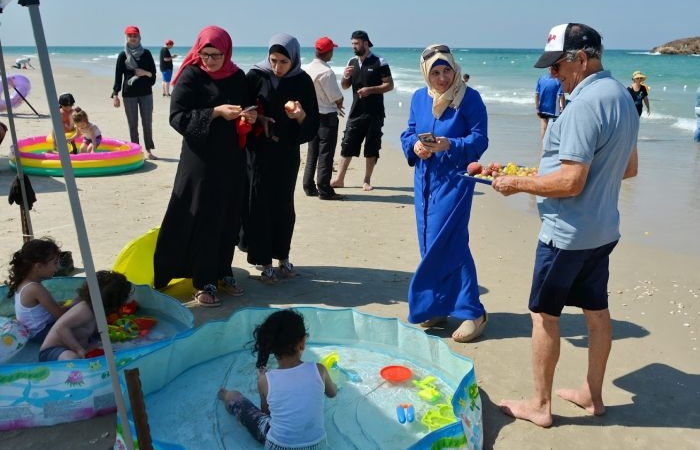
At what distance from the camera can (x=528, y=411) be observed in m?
3.71

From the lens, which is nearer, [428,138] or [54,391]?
[54,391]

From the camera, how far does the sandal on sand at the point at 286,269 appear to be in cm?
582

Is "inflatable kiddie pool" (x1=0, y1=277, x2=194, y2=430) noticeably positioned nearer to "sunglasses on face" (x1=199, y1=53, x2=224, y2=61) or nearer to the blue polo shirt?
"sunglasses on face" (x1=199, y1=53, x2=224, y2=61)

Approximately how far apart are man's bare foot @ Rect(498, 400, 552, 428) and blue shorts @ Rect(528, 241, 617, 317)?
0.57 meters

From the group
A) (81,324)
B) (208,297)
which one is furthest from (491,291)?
(81,324)

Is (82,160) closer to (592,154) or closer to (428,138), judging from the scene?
(428,138)

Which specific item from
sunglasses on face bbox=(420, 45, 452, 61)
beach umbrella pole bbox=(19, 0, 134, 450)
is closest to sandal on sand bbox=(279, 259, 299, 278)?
sunglasses on face bbox=(420, 45, 452, 61)

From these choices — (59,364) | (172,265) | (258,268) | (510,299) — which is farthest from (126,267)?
(510,299)

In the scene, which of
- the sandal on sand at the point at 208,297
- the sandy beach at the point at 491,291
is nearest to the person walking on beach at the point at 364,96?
the sandy beach at the point at 491,291

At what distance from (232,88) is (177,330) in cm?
181

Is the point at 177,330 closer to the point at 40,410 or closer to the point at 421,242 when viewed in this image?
the point at 40,410

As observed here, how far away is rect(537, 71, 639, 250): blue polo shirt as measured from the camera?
124 inches

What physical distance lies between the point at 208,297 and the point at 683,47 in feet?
321

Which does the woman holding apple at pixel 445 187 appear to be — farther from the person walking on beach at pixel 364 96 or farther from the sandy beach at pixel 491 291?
the person walking on beach at pixel 364 96
